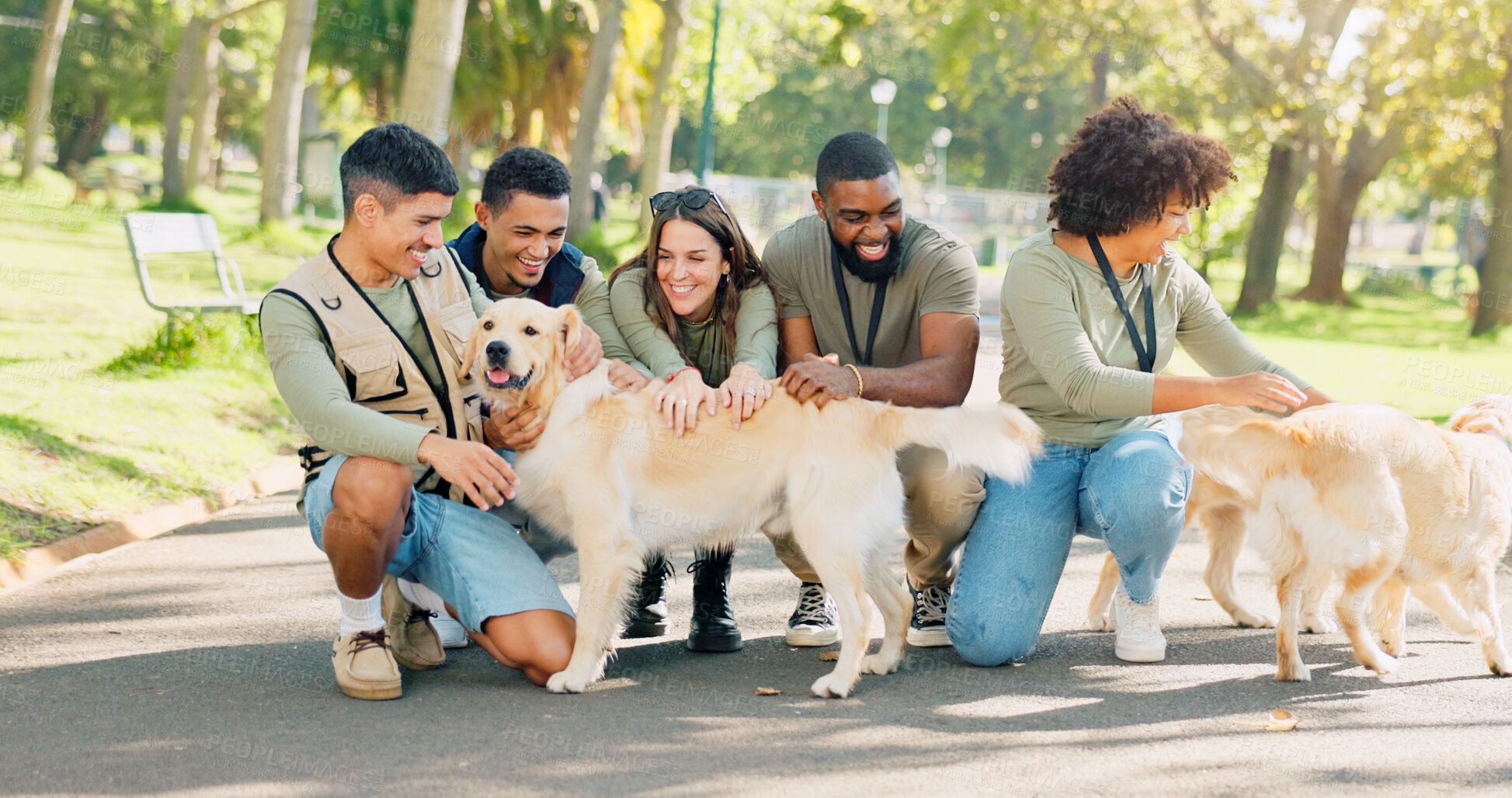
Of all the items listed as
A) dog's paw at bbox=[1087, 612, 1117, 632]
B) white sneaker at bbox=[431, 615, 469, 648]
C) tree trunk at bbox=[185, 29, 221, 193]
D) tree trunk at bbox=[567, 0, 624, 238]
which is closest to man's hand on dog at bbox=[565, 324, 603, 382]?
white sneaker at bbox=[431, 615, 469, 648]

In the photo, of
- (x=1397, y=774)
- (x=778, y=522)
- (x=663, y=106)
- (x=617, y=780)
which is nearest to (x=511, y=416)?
(x=778, y=522)

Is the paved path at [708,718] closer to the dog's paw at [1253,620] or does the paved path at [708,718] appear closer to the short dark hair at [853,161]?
the dog's paw at [1253,620]

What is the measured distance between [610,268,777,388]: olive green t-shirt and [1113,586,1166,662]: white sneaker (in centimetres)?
157

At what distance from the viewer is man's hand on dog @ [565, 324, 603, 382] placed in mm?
4074

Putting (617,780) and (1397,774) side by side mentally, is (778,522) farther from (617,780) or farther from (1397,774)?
(1397,774)

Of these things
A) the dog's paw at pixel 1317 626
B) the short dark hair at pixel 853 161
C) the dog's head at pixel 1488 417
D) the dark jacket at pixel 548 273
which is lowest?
the dog's paw at pixel 1317 626

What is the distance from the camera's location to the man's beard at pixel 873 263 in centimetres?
450

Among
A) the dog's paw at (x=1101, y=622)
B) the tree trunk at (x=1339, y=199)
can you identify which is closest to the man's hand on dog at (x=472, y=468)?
the dog's paw at (x=1101, y=622)

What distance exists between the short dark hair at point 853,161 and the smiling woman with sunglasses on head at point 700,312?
40 centimetres

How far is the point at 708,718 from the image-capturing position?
364cm

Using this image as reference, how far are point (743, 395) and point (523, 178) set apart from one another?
50.3 inches

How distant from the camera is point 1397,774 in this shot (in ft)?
10.5

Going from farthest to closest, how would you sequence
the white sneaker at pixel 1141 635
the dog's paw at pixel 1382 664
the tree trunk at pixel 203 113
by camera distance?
1. the tree trunk at pixel 203 113
2. the white sneaker at pixel 1141 635
3. the dog's paw at pixel 1382 664

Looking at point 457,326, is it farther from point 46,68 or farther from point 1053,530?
point 46,68
